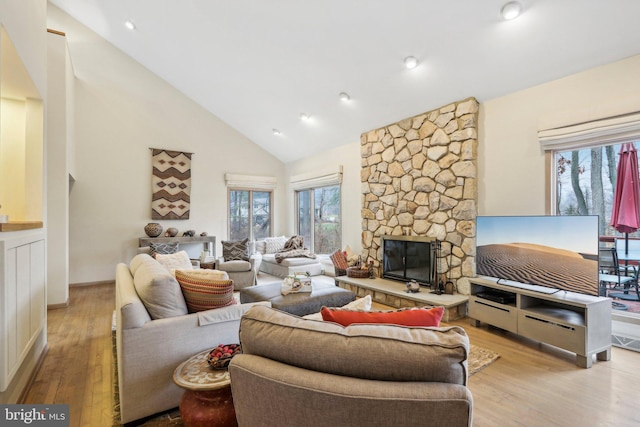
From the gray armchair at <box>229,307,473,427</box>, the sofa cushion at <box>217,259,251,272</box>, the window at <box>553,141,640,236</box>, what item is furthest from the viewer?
the sofa cushion at <box>217,259,251,272</box>

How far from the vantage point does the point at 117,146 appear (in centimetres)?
573

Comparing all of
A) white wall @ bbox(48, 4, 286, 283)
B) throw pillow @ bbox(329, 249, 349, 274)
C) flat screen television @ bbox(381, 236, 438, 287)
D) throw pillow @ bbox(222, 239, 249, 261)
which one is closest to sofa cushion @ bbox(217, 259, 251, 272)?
throw pillow @ bbox(222, 239, 249, 261)

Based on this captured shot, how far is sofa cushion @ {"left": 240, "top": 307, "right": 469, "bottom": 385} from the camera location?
0.89 metres

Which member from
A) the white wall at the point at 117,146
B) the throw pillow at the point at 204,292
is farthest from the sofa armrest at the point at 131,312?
the white wall at the point at 117,146

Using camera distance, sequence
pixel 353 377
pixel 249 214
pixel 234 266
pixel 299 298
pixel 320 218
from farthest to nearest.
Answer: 1. pixel 249 214
2. pixel 320 218
3. pixel 234 266
4. pixel 299 298
5. pixel 353 377

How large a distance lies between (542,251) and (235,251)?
15.0 ft

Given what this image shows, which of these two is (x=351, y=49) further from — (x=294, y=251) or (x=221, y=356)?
(x=294, y=251)

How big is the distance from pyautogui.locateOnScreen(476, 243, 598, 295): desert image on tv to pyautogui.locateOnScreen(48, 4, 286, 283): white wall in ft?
17.2

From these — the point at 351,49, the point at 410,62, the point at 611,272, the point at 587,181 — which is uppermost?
the point at 351,49

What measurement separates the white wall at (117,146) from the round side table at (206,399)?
204 inches

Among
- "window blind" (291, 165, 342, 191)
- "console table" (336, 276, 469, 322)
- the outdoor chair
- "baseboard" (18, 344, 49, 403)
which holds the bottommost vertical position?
"baseboard" (18, 344, 49, 403)

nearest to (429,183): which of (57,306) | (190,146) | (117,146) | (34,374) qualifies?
(34,374)

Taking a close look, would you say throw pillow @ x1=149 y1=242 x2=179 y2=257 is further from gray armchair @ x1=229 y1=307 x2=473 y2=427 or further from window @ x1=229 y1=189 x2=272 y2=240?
gray armchair @ x1=229 y1=307 x2=473 y2=427

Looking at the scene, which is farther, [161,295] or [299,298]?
[299,298]
